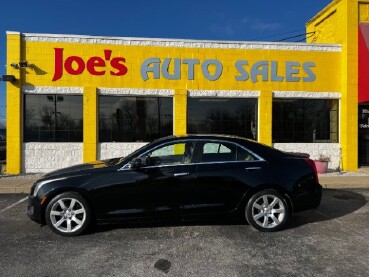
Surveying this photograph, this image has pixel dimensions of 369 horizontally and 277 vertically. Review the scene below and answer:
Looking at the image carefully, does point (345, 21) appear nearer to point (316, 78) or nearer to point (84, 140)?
point (316, 78)

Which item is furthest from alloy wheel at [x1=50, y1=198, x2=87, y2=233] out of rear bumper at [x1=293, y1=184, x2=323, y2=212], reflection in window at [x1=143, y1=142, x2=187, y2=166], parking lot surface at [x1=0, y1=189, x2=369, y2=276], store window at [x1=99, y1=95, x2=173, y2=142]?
store window at [x1=99, y1=95, x2=173, y2=142]

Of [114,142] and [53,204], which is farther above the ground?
[114,142]

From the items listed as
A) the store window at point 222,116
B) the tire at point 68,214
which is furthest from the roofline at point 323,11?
the tire at point 68,214

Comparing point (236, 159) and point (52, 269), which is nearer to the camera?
point (52, 269)

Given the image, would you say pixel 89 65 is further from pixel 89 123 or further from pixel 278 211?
pixel 278 211

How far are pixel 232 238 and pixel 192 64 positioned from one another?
805 cm

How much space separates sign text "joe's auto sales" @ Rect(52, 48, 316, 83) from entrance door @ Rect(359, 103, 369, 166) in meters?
2.25

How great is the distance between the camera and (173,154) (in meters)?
5.73

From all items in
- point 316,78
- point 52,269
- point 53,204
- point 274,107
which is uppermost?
point 316,78

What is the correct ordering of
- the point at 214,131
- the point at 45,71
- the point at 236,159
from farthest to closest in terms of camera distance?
the point at 214,131
the point at 45,71
the point at 236,159

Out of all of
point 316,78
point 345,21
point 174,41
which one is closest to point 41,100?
point 174,41

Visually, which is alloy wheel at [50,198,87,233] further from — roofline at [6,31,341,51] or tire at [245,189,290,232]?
roofline at [6,31,341,51]

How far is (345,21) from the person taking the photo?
40.3ft

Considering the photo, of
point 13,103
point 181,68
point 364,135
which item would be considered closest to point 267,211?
point 181,68
